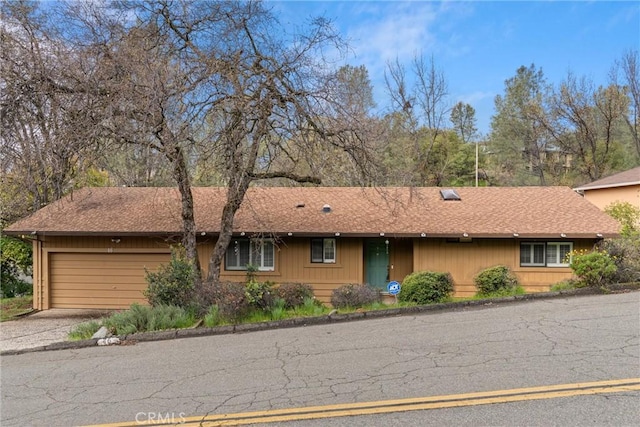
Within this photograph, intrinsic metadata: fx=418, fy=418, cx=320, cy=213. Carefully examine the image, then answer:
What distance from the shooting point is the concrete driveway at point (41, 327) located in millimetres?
9195

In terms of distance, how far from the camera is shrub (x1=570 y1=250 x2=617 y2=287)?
10370mm

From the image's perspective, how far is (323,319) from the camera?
9.57 metres

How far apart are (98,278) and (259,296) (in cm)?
709

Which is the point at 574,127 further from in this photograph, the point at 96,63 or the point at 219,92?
the point at 96,63

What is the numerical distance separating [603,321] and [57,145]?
11.4m

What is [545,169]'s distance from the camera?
30.7 metres

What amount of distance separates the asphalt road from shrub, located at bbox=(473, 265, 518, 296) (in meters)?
3.24

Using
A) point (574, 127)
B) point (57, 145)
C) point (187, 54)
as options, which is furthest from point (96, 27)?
point (574, 127)

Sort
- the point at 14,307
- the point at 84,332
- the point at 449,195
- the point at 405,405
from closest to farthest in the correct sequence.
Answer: the point at 405,405, the point at 84,332, the point at 14,307, the point at 449,195

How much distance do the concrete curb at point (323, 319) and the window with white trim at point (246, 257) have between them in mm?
4477

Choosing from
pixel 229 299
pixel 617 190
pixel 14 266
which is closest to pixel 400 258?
pixel 229 299

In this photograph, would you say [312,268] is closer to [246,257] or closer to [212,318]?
[246,257]

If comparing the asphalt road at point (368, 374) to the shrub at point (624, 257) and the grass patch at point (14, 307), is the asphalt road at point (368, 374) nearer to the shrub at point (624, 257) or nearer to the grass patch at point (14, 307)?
the shrub at point (624, 257)

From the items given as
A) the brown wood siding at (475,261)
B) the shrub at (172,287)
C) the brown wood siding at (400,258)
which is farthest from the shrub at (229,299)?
the brown wood siding at (475,261)
